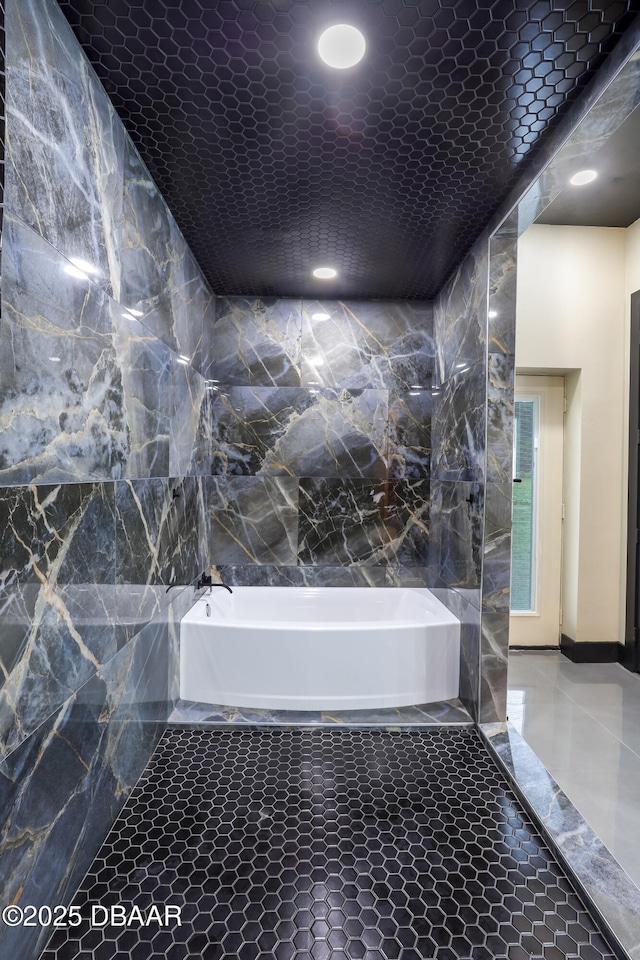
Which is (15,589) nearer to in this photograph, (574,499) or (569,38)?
(569,38)

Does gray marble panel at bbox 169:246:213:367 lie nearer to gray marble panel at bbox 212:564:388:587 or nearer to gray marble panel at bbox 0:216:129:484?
gray marble panel at bbox 0:216:129:484

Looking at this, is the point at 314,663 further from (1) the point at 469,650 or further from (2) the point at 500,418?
(2) the point at 500,418

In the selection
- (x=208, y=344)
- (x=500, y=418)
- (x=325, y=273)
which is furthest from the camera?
(x=208, y=344)

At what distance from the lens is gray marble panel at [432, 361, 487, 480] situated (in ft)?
8.72

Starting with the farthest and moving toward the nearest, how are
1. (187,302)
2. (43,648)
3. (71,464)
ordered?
(187,302)
(71,464)
(43,648)

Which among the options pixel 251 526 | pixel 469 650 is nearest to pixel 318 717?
pixel 469 650

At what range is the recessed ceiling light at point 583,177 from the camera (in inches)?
114

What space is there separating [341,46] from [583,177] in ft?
6.83

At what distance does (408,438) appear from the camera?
363 cm

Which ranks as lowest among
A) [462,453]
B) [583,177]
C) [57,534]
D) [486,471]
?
[57,534]

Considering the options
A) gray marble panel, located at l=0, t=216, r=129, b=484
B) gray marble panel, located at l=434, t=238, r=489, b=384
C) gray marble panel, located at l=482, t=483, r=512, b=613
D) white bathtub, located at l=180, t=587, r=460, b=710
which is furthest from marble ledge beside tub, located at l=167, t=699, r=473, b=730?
gray marble panel, located at l=434, t=238, r=489, b=384

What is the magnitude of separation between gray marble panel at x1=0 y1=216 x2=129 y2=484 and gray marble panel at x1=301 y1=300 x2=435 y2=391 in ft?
6.50

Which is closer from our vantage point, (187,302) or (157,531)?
(157,531)

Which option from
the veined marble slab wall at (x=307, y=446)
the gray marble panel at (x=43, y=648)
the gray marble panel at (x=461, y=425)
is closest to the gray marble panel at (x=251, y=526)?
the veined marble slab wall at (x=307, y=446)
